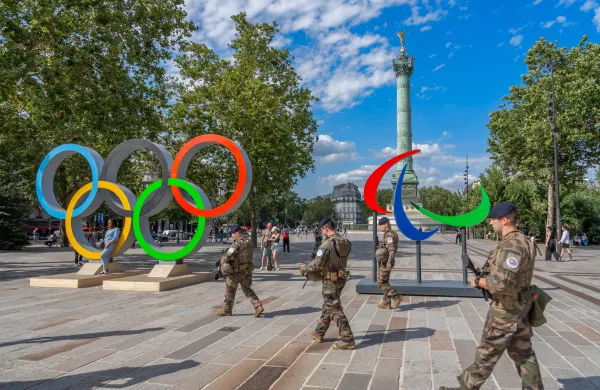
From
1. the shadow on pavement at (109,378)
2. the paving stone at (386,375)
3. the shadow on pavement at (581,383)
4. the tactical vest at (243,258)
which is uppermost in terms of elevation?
the tactical vest at (243,258)

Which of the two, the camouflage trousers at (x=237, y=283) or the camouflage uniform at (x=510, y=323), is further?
the camouflage trousers at (x=237, y=283)

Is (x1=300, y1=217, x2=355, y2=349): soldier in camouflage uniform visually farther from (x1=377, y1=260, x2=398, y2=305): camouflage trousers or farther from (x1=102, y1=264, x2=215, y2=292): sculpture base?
(x1=102, y1=264, x2=215, y2=292): sculpture base

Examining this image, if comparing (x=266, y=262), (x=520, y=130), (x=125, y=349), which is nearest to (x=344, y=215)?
(x=520, y=130)

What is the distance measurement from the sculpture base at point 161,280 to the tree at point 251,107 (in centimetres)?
1313

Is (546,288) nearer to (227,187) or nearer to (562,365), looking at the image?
(562,365)

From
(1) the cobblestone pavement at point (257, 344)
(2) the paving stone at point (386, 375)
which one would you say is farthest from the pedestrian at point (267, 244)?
(2) the paving stone at point (386, 375)

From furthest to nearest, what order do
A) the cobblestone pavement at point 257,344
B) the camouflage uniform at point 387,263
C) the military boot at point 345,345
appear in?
the camouflage uniform at point 387,263 → the military boot at point 345,345 → the cobblestone pavement at point 257,344

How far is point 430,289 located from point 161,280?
7.04 meters

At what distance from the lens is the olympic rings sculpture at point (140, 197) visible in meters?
11.9

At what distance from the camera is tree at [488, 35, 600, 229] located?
89.7ft

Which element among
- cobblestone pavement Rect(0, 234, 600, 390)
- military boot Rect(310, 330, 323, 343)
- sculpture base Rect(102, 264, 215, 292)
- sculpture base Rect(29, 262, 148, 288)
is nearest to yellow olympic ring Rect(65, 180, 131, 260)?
sculpture base Rect(29, 262, 148, 288)

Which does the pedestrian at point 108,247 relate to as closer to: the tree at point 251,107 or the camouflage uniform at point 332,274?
the camouflage uniform at point 332,274

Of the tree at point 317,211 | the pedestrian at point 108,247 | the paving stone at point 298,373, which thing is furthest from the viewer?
the tree at point 317,211

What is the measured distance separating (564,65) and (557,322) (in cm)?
2904
